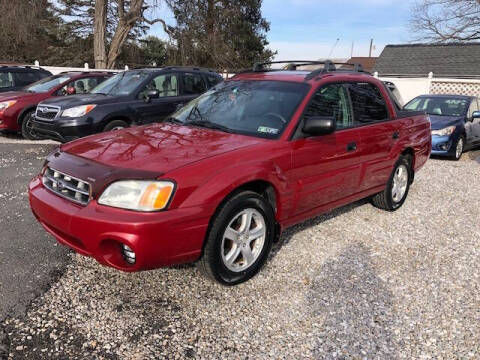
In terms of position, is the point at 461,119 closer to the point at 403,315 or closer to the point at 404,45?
the point at 403,315

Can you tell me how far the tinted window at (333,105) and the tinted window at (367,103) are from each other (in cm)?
14

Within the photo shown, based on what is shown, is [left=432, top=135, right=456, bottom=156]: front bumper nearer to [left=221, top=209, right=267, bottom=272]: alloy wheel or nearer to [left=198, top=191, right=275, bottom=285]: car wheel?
[left=198, top=191, right=275, bottom=285]: car wheel

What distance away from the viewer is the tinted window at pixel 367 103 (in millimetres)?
4324

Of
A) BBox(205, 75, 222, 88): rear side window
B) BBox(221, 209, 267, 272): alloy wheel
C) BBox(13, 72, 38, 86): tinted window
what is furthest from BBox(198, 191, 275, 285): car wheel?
BBox(13, 72, 38, 86): tinted window

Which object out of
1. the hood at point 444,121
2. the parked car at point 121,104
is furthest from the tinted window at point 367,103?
the hood at point 444,121

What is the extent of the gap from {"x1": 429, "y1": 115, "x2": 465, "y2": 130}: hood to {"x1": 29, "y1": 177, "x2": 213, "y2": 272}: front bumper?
792 cm

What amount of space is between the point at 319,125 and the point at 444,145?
265 inches

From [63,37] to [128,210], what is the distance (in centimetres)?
3448

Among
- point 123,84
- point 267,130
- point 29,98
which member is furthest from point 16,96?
point 267,130

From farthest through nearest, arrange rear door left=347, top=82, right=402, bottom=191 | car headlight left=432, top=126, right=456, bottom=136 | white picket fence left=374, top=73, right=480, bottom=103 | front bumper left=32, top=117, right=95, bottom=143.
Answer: white picket fence left=374, top=73, right=480, bottom=103 → car headlight left=432, top=126, right=456, bottom=136 → front bumper left=32, top=117, right=95, bottom=143 → rear door left=347, top=82, right=402, bottom=191

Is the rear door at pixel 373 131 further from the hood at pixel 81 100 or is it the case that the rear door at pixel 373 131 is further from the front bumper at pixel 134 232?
the hood at pixel 81 100

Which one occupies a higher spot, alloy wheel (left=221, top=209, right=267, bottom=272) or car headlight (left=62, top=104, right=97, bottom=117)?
car headlight (left=62, top=104, right=97, bottom=117)

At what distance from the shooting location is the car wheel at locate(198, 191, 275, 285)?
2930mm

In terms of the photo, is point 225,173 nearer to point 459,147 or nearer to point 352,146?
point 352,146
